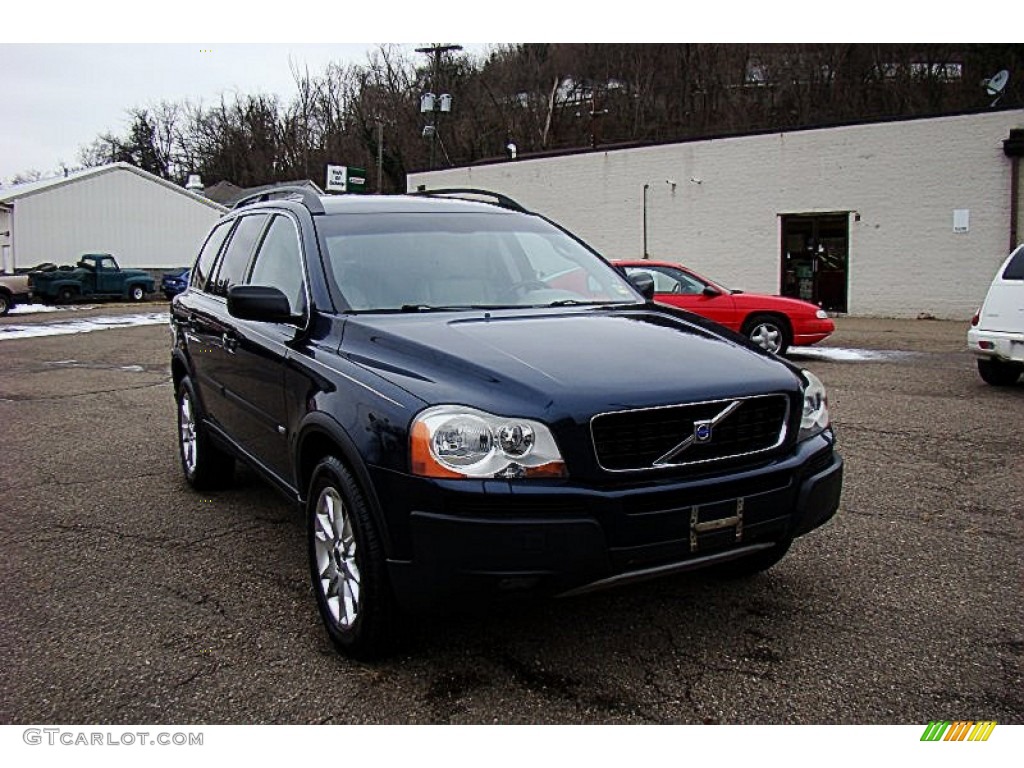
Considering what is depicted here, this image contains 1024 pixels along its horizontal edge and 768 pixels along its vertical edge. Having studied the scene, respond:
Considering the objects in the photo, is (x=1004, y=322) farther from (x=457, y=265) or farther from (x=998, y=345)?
(x=457, y=265)

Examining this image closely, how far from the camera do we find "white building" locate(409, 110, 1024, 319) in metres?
20.6

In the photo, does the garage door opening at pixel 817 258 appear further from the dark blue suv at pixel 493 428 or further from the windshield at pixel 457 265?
the dark blue suv at pixel 493 428

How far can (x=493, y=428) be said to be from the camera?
2.89 metres

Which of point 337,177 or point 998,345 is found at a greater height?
point 337,177

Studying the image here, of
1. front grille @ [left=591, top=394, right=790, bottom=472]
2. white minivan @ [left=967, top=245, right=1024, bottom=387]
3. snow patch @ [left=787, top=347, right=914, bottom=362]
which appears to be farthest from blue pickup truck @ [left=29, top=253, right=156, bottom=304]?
front grille @ [left=591, top=394, right=790, bottom=472]

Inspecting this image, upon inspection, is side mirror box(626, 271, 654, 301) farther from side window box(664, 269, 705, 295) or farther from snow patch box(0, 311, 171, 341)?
snow patch box(0, 311, 171, 341)

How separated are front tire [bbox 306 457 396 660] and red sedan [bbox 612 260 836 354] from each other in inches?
356

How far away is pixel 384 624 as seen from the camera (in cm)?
316

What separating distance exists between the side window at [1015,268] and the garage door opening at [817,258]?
43.9ft

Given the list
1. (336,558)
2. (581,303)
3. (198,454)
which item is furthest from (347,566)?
(198,454)

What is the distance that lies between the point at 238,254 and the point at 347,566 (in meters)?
2.61

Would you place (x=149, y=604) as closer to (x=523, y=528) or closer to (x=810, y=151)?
(x=523, y=528)

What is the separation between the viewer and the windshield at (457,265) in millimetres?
4055

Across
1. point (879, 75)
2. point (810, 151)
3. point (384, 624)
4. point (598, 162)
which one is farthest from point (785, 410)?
point (879, 75)
